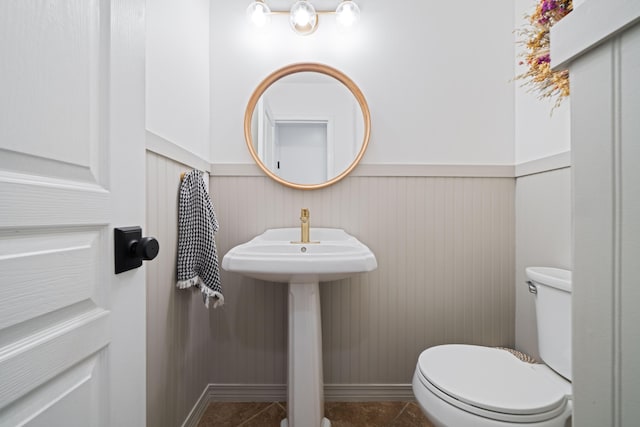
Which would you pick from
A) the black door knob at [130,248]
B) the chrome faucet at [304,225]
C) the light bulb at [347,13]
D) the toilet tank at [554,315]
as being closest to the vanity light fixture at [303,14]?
the light bulb at [347,13]

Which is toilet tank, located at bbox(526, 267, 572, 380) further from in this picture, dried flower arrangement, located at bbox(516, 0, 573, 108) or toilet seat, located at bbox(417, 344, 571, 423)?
dried flower arrangement, located at bbox(516, 0, 573, 108)

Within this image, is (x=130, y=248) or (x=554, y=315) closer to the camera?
(x=130, y=248)

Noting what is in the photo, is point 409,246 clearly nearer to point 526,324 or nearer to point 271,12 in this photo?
point 526,324

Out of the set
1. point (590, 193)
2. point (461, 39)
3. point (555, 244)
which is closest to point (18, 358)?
point (590, 193)

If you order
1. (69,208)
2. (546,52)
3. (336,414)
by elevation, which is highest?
(546,52)

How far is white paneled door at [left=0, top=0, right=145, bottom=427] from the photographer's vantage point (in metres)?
0.32

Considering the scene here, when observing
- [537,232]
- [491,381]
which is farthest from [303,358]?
[537,232]

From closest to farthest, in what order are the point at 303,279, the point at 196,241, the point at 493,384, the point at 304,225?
the point at 493,384, the point at 303,279, the point at 196,241, the point at 304,225

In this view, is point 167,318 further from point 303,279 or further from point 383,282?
point 383,282

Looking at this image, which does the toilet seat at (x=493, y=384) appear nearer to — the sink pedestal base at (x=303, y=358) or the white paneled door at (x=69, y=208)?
the sink pedestal base at (x=303, y=358)

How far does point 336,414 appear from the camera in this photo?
131 centimetres

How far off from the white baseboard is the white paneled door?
38.5 inches

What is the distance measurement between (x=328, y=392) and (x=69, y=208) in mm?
1440

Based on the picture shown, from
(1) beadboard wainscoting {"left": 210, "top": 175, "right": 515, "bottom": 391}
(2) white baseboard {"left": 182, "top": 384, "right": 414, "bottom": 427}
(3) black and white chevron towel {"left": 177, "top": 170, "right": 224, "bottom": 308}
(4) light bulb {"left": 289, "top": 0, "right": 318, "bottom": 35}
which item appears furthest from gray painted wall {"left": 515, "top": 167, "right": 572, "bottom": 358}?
(3) black and white chevron towel {"left": 177, "top": 170, "right": 224, "bottom": 308}
